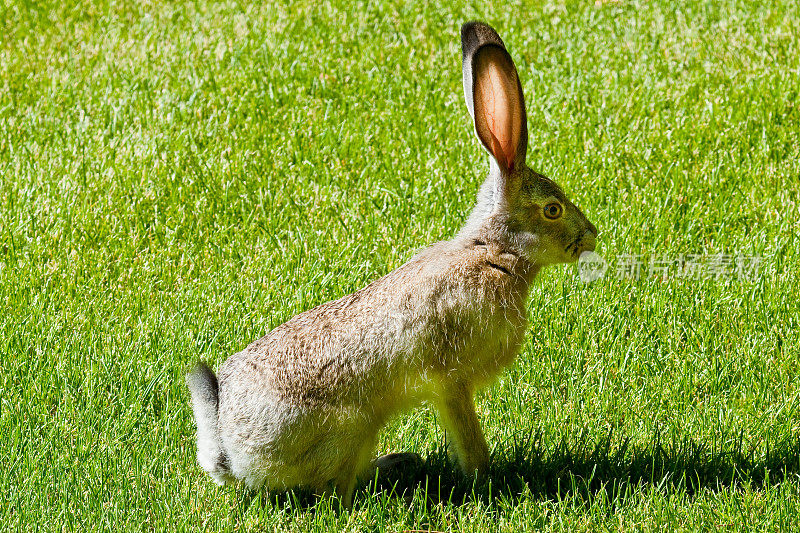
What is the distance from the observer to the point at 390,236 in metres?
5.99

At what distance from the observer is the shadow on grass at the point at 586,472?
4293 mm

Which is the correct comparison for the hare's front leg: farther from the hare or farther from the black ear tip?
the black ear tip

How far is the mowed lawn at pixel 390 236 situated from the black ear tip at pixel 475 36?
1570 millimetres

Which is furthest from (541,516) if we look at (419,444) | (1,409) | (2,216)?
(2,216)

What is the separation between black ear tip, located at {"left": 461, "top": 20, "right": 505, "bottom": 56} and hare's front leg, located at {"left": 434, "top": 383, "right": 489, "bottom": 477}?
1.24 metres

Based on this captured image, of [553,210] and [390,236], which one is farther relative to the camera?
[390,236]

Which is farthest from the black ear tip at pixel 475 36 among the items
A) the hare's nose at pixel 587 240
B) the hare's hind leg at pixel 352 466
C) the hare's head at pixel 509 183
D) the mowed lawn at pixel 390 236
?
the mowed lawn at pixel 390 236

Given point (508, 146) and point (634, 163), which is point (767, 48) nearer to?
point (634, 163)

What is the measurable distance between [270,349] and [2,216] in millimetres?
2760

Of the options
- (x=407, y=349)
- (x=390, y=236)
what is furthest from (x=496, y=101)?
(x=390, y=236)

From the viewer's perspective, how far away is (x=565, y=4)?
8477mm

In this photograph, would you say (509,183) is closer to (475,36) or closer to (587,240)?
(587,240)

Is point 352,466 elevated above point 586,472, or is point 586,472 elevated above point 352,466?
point 352,466

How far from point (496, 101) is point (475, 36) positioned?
25cm
